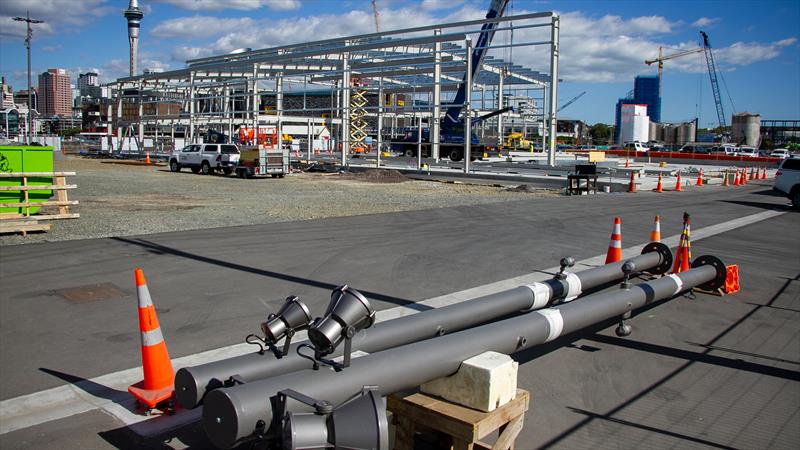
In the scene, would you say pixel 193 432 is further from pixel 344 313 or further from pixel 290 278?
pixel 290 278

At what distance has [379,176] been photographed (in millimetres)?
32531

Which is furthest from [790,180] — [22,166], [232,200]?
[22,166]

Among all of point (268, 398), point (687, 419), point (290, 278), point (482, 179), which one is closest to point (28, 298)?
point (290, 278)

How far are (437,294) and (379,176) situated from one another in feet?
79.3

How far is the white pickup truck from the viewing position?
1396 inches

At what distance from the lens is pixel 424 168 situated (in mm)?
34312

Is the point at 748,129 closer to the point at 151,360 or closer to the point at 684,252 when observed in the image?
the point at 684,252

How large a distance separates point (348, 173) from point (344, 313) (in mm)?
32836

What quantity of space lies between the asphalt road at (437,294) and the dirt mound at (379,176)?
635 inches

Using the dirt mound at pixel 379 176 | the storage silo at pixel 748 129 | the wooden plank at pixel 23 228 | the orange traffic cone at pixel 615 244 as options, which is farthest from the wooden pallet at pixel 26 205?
the storage silo at pixel 748 129

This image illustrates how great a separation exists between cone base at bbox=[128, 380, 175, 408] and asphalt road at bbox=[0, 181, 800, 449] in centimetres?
26

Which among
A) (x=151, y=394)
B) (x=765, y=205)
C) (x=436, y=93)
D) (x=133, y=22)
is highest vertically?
(x=133, y=22)

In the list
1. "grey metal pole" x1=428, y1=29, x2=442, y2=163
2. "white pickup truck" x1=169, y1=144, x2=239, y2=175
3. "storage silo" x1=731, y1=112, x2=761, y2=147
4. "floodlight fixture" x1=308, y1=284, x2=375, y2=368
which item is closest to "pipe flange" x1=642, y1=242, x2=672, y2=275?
"floodlight fixture" x1=308, y1=284, x2=375, y2=368

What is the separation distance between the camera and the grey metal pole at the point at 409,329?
377cm
